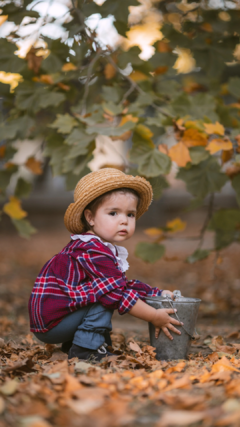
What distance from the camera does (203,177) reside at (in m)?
2.82

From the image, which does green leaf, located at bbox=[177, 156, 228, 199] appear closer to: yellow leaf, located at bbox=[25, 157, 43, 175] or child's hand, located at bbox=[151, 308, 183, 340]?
child's hand, located at bbox=[151, 308, 183, 340]

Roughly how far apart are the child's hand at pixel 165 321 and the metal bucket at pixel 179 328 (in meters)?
0.02

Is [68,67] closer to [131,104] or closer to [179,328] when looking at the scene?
[131,104]

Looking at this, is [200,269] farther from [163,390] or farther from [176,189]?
[176,189]

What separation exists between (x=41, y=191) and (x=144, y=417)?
479 inches

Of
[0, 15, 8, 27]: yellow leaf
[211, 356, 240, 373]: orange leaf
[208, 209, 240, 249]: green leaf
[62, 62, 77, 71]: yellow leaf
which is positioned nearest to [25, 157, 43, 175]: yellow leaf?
[62, 62, 77, 71]: yellow leaf

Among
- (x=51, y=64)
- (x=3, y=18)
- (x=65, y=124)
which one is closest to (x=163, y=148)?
(x=65, y=124)

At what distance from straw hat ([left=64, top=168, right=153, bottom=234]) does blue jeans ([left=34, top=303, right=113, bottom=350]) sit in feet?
1.43

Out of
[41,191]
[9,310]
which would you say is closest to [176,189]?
[41,191]

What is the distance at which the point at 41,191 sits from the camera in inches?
510

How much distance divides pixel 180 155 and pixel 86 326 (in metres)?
1.14

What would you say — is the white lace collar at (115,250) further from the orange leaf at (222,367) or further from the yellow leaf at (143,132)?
the yellow leaf at (143,132)

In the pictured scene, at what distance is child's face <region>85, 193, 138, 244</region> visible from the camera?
2043 mm

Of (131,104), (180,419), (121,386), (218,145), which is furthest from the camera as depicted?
(131,104)
